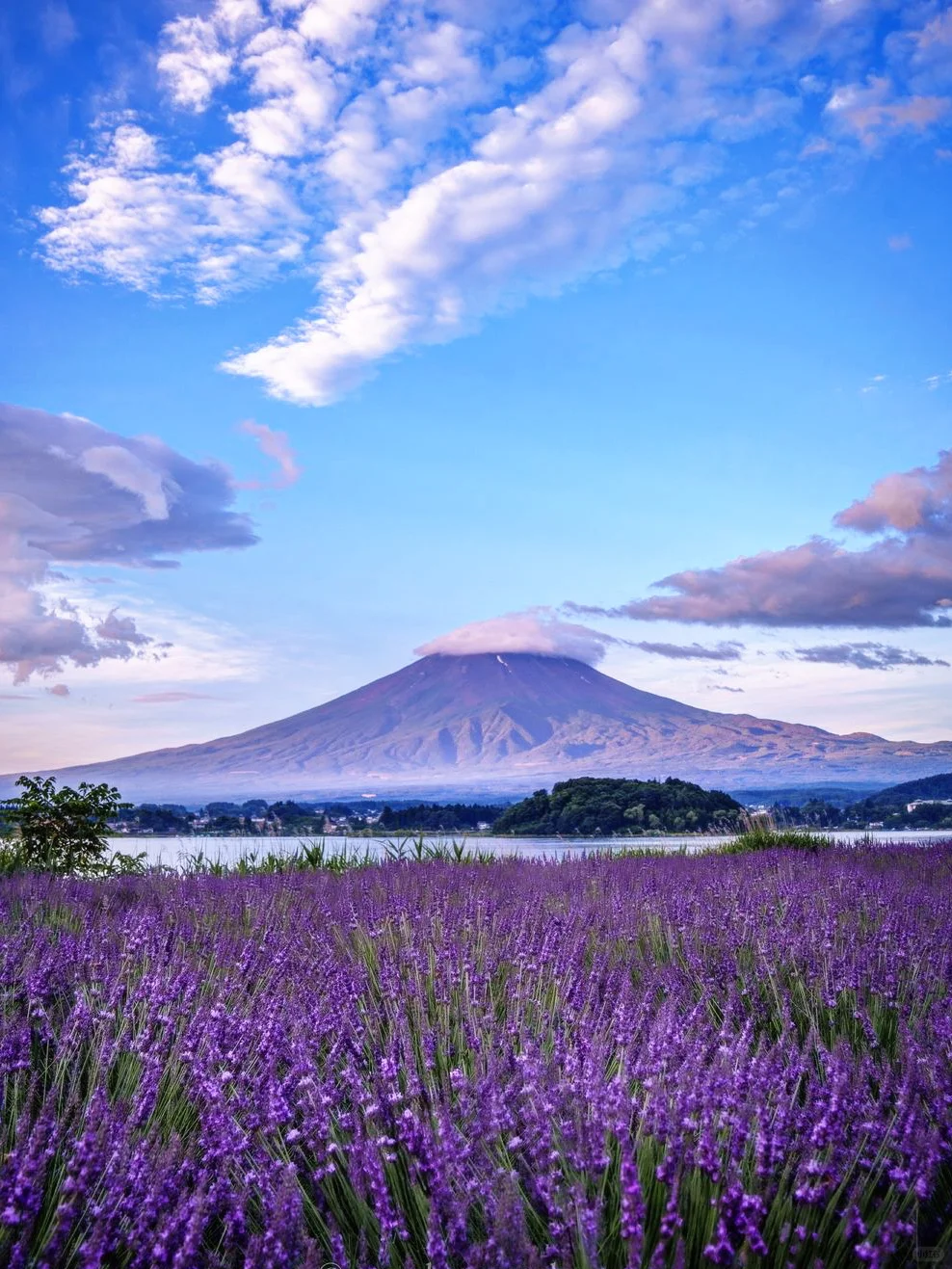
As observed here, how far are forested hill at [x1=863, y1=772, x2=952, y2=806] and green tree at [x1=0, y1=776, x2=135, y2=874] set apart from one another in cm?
1941

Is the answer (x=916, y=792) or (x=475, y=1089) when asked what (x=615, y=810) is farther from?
(x=475, y=1089)

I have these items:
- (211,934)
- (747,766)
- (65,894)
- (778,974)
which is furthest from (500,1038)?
(747,766)

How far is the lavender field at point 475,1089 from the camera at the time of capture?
1991 millimetres

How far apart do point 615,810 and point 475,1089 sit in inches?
852

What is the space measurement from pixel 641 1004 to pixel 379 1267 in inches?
58.7

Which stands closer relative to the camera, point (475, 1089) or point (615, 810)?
point (475, 1089)

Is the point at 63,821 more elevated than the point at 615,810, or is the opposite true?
the point at 63,821

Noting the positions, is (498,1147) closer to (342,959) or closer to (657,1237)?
(657,1237)

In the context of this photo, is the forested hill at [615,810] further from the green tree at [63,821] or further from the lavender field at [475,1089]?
the lavender field at [475,1089]

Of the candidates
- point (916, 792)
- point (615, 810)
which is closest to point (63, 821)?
point (615, 810)

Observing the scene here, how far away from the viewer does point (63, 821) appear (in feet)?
34.0

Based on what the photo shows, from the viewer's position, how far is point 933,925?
5.59 meters

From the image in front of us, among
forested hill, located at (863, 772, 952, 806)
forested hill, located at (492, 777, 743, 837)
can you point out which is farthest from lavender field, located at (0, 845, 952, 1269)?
forested hill, located at (863, 772, 952, 806)

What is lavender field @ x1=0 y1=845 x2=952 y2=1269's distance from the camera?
199 centimetres
